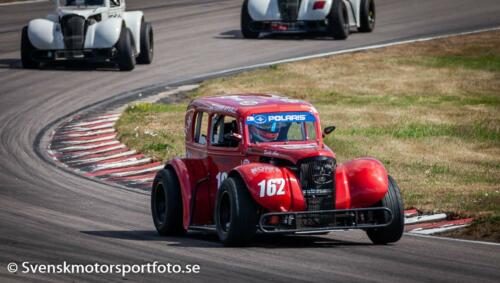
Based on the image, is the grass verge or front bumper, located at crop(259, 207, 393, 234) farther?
the grass verge

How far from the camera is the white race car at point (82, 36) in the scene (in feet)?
95.8

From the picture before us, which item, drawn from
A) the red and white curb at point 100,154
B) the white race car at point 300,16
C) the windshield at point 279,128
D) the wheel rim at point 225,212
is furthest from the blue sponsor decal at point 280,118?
the white race car at point 300,16

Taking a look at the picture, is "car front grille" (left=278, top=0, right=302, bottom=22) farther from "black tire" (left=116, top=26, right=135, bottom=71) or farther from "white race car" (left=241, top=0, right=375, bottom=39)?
"black tire" (left=116, top=26, right=135, bottom=71)

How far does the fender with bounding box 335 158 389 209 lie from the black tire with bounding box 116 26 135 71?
1667cm

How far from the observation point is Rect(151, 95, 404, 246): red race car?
12789mm

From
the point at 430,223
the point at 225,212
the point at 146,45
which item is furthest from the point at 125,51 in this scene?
the point at 225,212

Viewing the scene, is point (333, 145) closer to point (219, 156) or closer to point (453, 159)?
Answer: point (453, 159)

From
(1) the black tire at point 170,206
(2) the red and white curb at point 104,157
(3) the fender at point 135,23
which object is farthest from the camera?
(3) the fender at point 135,23

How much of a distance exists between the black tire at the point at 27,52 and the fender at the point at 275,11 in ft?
22.3

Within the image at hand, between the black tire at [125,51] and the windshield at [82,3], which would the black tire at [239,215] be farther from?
the windshield at [82,3]

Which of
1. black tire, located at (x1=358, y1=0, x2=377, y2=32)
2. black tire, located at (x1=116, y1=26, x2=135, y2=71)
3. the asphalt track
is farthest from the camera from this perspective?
black tire, located at (x1=358, y1=0, x2=377, y2=32)

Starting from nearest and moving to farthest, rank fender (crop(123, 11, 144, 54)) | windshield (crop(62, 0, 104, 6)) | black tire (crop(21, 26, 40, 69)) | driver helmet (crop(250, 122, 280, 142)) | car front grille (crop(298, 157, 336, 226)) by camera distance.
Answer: car front grille (crop(298, 157, 336, 226)) → driver helmet (crop(250, 122, 280, 142)) → black tire (crop(21, 26, 40, 69)) → windshield (crop(62, 0, 104, 6)) → fender (crop(123, 11, 144, 54))

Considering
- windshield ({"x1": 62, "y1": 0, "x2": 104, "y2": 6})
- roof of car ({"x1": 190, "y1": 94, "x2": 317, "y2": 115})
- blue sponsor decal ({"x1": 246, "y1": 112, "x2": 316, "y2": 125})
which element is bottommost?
windshield ({"x1": 62, "y1": 0, "x2": 104, "y2": 6})

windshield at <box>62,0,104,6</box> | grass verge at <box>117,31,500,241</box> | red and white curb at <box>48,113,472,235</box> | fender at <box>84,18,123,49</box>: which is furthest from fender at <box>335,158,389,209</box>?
windshield at <box>62,0,104,6</box>
